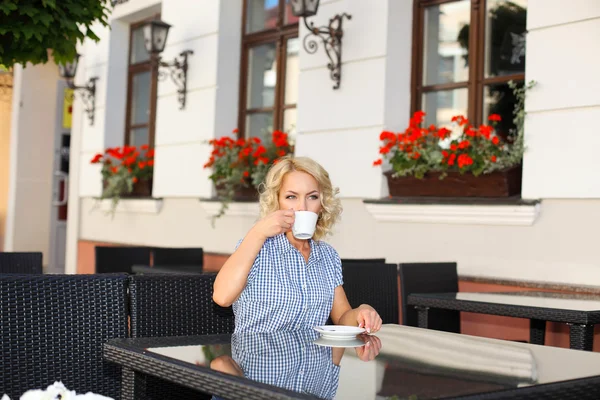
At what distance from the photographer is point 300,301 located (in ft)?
8.71

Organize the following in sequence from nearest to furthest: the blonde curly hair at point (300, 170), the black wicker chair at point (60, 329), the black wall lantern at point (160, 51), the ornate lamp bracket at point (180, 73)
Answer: the black wicker chair at point (60, 329)
the blonde curly hair at point (300, 170)
the black wall lantern at point (160, 51)
the ornate lamp bracket at point (180, 73)

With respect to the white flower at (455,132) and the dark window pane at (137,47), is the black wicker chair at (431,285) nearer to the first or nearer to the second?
the white flower at (455,132)

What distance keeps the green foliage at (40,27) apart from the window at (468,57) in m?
2.14

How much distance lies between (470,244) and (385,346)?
10.0ft

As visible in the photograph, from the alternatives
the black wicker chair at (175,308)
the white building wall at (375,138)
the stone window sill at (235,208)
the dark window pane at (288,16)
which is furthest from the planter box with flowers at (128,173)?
the black wicker chair at (175,308)

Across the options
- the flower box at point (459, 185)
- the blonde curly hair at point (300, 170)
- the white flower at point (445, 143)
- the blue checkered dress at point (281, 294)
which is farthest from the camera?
the white flower at point (445, 143)

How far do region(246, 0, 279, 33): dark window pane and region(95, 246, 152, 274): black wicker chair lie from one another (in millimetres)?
2485

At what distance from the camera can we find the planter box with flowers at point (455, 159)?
193 inches

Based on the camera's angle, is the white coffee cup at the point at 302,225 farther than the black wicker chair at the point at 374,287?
No

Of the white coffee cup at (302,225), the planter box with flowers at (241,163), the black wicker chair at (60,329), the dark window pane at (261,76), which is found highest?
the dark window pane at (261,76)

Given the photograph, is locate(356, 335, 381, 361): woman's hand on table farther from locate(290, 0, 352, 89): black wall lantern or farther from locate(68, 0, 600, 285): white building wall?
locate(290, 0, 352, 89): black wall lantern

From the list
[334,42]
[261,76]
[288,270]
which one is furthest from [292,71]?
[288,270]

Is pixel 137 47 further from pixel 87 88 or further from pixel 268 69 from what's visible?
pixel 268 69

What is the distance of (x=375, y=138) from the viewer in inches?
223
